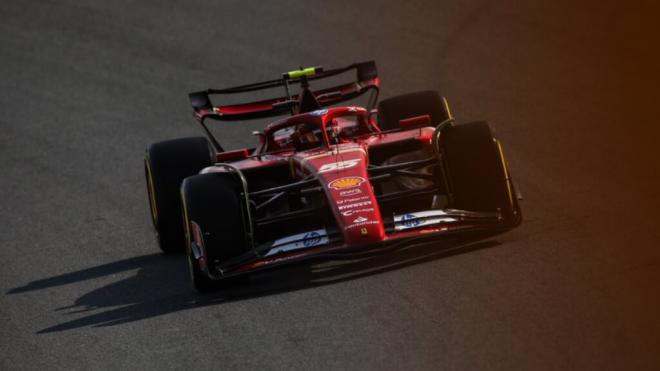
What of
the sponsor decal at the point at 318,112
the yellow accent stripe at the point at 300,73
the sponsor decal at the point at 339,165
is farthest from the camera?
the yellow accent stripe at the point at 300,73

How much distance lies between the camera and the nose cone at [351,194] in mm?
8906

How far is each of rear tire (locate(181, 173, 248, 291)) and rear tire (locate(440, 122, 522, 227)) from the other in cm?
158

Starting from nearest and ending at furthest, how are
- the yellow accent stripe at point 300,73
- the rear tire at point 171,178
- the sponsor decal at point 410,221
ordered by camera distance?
the sponsor decal at point 410,221 → the rear tire at point 171,178 → the yellow accent stripe at point 300,73

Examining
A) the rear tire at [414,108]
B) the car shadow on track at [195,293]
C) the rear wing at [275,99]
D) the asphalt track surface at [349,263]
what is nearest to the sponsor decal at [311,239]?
the car shadow on track at [195,293]

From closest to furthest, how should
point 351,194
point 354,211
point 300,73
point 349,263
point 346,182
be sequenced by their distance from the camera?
point 354,211 → point 351,194 → point 346,182 → point 349,263 → point 300,73

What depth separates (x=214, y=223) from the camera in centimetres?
936

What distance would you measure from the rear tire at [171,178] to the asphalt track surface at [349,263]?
216 millimetres

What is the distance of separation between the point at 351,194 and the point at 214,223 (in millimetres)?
987

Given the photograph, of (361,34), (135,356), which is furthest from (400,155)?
(361,34)

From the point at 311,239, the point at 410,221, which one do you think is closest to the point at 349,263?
the point at 311,239

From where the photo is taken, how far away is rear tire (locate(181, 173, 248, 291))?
9297mm

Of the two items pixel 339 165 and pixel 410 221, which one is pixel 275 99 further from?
pixel 410 221

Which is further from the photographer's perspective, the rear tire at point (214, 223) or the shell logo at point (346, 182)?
the shell logo at point (346, 182)

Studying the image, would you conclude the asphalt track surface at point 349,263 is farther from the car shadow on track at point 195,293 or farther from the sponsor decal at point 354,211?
the sponsor decal at point 354,211
